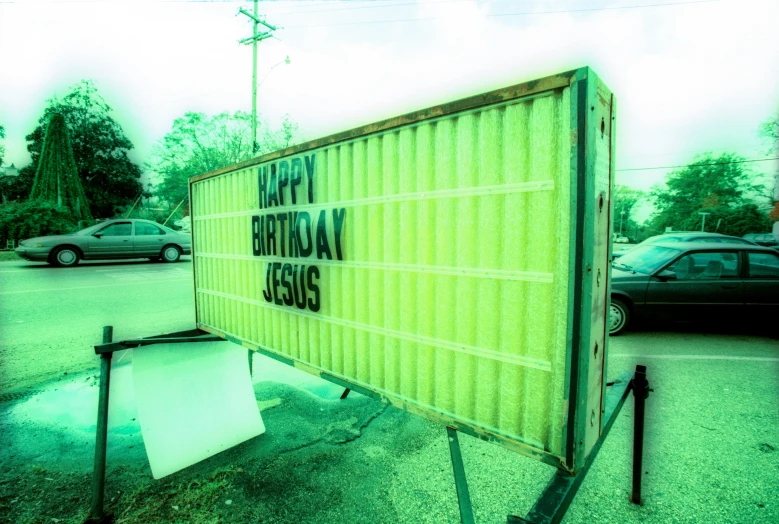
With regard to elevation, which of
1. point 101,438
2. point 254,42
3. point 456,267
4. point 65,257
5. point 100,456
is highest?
point 254,42

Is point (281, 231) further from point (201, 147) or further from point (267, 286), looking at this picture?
point (201, 147)

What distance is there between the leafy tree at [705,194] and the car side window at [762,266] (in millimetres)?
39425

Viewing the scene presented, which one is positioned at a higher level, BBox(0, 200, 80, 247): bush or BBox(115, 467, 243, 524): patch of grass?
BBox(0, 200, 80, 247): bush

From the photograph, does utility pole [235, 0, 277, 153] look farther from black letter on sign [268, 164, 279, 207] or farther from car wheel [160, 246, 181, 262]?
black letter on sign [268, 164, 279, 207]

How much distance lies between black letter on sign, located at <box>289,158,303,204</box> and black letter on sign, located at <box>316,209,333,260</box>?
28cm

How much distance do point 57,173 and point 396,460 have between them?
96.0 feet

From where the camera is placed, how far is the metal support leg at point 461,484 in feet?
5.39

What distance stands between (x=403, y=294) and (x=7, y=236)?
2345 cm

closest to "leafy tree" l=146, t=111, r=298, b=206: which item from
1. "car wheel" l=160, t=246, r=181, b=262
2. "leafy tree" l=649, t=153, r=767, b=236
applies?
"car wheel" l=160, t=246, r=181, b=262

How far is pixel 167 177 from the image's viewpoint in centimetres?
3709

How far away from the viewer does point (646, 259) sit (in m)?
6.53

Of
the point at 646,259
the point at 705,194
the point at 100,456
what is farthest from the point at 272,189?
the point at 705,194

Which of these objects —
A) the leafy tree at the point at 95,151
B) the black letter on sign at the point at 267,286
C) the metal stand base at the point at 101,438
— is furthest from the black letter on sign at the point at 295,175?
the leafy tree at the point at 95,151

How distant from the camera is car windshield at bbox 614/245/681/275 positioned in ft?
20.4
